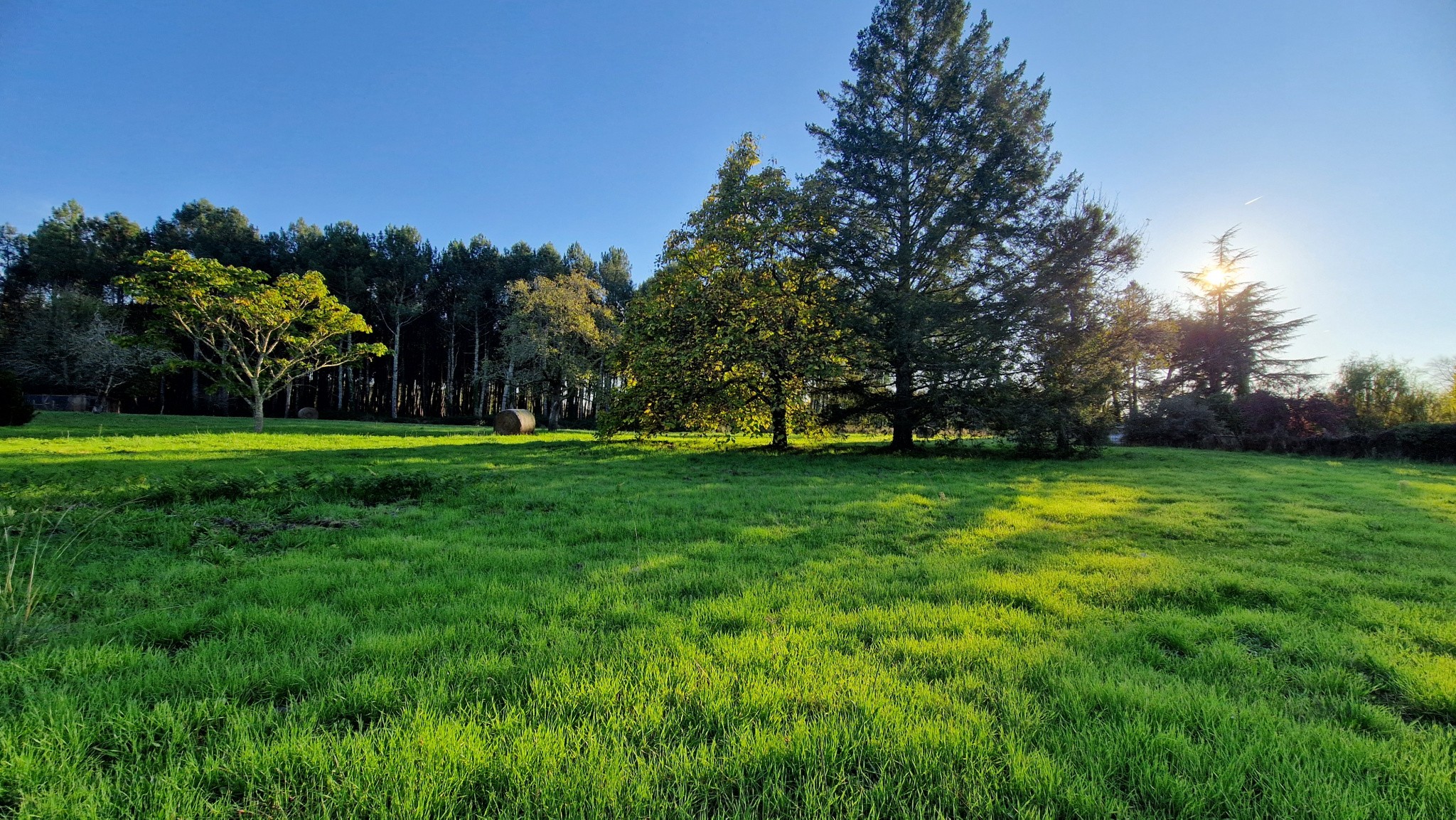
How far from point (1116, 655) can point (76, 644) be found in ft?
18.3

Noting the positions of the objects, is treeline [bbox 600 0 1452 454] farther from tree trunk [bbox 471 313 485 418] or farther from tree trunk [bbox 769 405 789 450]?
tree trunk [bbox 471 313 485 418]

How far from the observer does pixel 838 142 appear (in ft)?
56.7

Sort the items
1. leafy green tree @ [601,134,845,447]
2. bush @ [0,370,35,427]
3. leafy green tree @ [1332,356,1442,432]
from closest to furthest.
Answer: leafy green tree @ [601,134,845,447] < bush @ [0,370,35,427] < leafy green tree @ [1332,356,1442,432]

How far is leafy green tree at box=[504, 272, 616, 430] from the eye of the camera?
29.7 metres

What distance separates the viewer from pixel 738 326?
1435cm

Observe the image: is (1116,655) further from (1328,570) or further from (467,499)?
(467,499)

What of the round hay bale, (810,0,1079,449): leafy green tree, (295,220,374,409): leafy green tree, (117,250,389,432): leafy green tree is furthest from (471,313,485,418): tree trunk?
(810,0,1079,449): leafy green tree

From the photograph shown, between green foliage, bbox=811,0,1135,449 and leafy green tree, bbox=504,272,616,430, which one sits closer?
green foliage, bbox=811,0,1135,449

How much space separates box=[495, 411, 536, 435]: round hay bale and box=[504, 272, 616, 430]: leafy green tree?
15.6ft

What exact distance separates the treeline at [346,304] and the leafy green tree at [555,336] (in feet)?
0.61

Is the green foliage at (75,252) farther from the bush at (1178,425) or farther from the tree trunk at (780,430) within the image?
the bush at (1178,425)

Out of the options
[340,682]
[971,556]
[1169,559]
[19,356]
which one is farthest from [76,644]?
[19,356]

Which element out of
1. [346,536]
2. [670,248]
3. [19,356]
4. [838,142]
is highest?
[838,142]

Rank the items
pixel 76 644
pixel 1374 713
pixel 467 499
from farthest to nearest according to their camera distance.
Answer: pixel 467 499 → pixel 76 644 → pixel 1374 713
